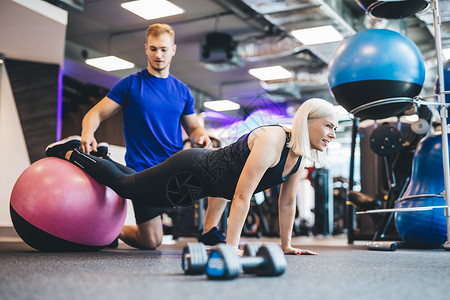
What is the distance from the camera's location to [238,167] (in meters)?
2.25

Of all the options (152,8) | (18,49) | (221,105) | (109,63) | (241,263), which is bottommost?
(241,263)

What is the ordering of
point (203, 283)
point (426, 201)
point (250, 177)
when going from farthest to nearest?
point (426, 201) → point (250, 177) → point (203, 283)

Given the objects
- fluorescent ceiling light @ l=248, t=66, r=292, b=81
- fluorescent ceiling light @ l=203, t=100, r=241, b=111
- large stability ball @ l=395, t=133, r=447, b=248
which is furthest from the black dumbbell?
fluorescent ceiling light @ l=203, t=100, r=241, b=111

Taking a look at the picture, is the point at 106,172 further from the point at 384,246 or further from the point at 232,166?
the point at 384,246

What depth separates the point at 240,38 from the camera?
8.00 meters

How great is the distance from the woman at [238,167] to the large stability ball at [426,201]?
1443mm

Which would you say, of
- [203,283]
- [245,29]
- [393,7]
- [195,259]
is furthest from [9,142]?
[203,283]

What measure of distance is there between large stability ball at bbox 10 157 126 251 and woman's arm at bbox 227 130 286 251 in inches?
32.7

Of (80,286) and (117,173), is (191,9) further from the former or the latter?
(80,286)

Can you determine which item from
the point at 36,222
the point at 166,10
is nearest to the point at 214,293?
the point at 36,222

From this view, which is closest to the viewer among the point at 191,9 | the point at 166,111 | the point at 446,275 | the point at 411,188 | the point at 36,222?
the point at 446,275

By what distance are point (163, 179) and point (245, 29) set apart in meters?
6.04

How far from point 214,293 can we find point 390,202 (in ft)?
10.5

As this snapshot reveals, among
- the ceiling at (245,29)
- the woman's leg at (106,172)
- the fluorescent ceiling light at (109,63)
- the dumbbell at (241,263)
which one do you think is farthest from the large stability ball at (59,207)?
the fluorescent ceiling light at (109,63)
